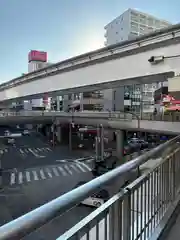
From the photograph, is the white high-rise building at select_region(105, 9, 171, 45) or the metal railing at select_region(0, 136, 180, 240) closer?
the metal railing at select_region(0, 136, 180, 240)

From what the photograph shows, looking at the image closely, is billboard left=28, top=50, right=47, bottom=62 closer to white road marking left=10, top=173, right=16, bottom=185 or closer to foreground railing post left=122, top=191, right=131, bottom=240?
white road marking left=10, top=173, right=16, bottom=185

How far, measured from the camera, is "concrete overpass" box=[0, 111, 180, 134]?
61.9 ft

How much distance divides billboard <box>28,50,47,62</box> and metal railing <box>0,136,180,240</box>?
293ft

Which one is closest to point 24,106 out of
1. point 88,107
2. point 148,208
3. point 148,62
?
point 88,107

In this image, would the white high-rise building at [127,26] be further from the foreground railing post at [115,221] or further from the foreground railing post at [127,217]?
the foreground railing post at [115,221]

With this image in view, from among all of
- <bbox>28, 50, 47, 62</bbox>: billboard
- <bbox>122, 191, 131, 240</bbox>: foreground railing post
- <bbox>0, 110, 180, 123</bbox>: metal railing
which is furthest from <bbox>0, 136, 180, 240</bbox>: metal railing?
<bbox>28, 50, 47, 62</bbox>: billboard

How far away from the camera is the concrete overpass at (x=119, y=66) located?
8375mm

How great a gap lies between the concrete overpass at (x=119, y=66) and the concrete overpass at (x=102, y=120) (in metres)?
8.58

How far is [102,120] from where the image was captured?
29703 millimetres

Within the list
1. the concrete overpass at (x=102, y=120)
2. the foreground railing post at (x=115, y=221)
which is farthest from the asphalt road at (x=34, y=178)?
the foreground railing post at (x=115, y=221)

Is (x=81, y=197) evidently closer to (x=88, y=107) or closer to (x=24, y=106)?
(x=88, y=107)

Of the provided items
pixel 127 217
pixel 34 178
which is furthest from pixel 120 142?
pixel 127 217

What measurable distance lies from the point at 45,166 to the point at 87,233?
25646 millimetres

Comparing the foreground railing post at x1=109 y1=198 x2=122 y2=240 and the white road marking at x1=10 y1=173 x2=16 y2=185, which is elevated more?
the foreground railing post at x1=109 y1=198 x2=122 y2=240
